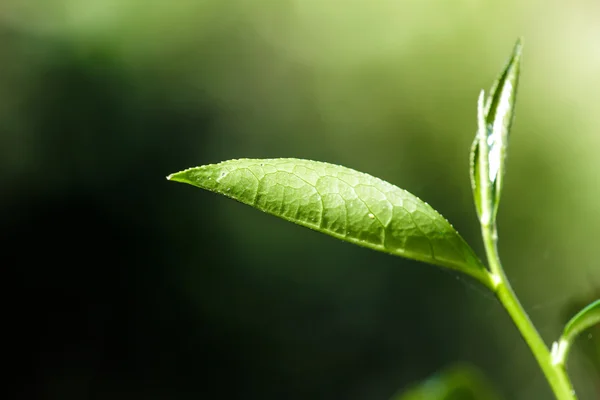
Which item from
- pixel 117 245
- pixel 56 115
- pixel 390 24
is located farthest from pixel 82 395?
pixel 390 24

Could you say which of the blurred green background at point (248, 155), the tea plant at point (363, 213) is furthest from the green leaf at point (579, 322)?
the blurred green background at point (248, 155)

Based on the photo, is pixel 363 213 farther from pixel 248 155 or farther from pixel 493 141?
pixel 248 155

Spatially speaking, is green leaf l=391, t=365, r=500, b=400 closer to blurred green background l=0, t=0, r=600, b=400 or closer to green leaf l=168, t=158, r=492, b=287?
green leaf l=168, t=158, r=492, b=287

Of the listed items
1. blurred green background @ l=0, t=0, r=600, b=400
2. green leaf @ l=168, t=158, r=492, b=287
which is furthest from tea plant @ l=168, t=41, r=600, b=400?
blurred green background @ l=0, t=0, r=600, b=400

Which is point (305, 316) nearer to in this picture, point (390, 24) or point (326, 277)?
point (326, 277)

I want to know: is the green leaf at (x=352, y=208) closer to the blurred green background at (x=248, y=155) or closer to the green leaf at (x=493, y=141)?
the green leaf at (x=493, y=141)

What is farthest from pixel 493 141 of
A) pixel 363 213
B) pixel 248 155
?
pixel 248 155
